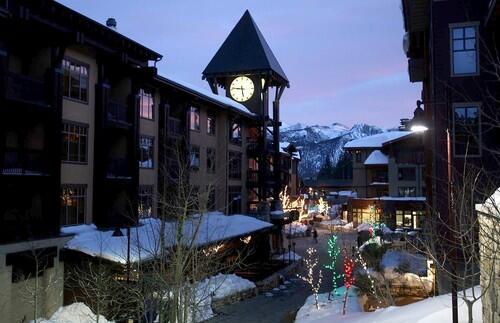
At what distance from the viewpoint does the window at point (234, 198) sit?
44.9 meters

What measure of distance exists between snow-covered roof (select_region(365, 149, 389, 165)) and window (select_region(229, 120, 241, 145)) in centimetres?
3075

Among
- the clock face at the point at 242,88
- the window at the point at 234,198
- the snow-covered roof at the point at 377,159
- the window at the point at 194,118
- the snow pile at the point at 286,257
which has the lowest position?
the snow pile at the point at 286,257

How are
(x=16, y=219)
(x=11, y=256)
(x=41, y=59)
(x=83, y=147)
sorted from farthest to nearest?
(x=83, y=147), (x=41, y=59), (x=16, y=219), (x=11, y=256)

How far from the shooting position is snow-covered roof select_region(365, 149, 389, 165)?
→ 237 ft

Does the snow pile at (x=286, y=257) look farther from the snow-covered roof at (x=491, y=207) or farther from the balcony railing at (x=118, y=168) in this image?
the snow-covered roof at (x=491, y=207)

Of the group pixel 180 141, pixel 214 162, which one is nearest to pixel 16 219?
pixel 180 141

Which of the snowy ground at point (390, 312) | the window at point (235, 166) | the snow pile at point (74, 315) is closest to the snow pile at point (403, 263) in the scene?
the snowy ground at point (390, 312)

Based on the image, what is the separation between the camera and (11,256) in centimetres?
2014

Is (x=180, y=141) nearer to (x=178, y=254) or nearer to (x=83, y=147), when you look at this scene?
(x=83, y=147)

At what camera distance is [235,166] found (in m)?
46.6

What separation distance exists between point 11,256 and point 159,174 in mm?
14259

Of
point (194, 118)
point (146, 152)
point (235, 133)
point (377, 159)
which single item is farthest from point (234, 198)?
point (377, 159)

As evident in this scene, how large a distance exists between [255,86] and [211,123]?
1034cm

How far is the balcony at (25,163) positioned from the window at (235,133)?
2395 cm
